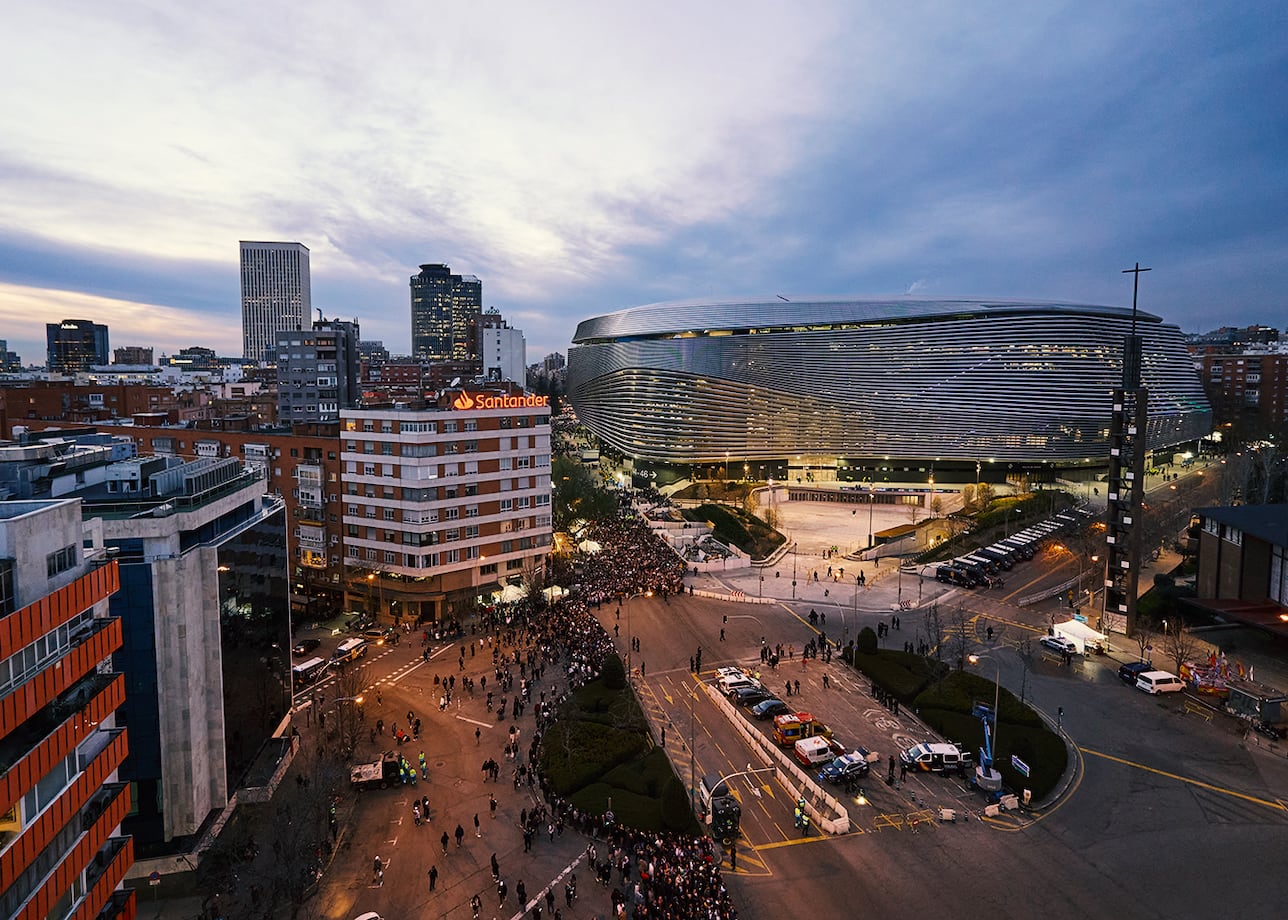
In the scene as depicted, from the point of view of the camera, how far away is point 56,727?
49.7ft

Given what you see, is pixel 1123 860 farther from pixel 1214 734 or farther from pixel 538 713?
pixel 538 713

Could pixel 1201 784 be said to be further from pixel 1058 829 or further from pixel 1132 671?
pixel 1132 671

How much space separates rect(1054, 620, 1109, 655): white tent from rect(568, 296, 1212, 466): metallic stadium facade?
75304mm

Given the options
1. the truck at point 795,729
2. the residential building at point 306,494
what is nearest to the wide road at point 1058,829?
the truck at point 795,729

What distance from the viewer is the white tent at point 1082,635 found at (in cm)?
4372

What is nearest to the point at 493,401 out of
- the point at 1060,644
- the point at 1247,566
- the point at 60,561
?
the point at 60,561

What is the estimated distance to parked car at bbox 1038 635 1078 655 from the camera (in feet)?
140

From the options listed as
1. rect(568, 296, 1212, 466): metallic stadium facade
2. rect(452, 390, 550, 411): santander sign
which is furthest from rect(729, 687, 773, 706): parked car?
rect(568, 296, 1212, 466): metallic stadium facade

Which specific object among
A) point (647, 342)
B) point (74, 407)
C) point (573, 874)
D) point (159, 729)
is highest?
point (647, 342)

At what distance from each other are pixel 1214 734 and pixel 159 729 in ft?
140

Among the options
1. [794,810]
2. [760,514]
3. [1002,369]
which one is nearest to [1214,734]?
[794,810]

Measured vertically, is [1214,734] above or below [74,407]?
below

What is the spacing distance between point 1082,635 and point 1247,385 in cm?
15670

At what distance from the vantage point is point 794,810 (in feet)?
91.1
